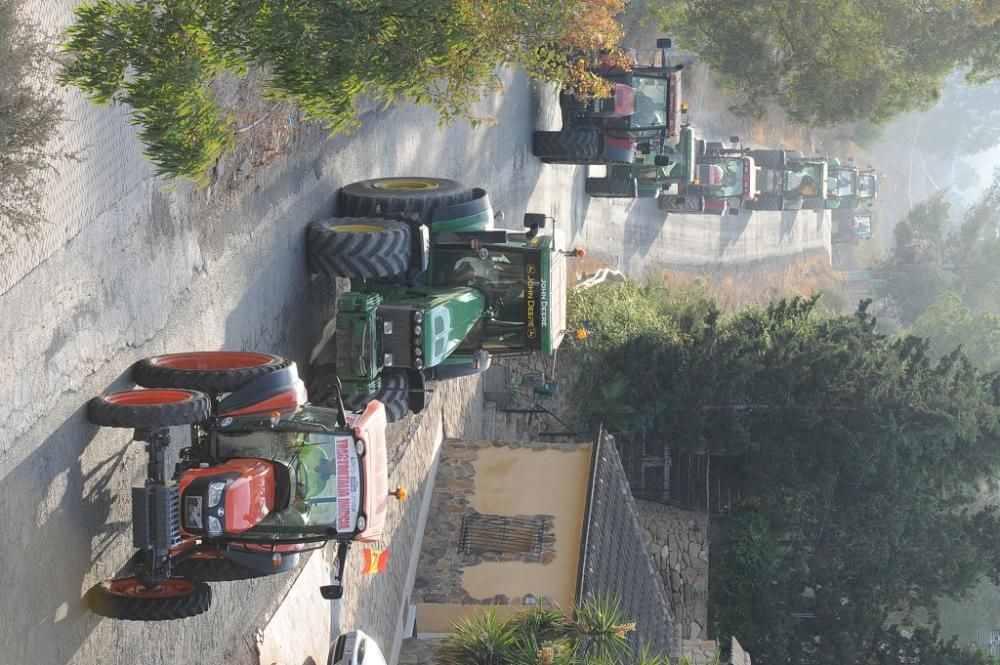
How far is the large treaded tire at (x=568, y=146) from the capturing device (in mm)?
21422

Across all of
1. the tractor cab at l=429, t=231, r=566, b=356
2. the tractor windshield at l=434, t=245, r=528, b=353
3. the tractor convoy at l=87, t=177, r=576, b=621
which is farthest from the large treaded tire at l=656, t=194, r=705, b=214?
the tractor windshield at l=434, t=245, r=528, b=353

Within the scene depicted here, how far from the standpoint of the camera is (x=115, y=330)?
9.91m

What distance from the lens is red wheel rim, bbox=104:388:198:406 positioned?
30.7ft

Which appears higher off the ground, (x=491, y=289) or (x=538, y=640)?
(x=491, y=289)

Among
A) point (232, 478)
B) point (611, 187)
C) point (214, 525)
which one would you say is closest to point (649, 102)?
point (611, 187)

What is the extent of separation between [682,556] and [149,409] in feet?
50.3

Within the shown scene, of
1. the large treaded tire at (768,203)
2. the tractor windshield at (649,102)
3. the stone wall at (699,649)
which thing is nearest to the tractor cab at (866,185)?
the large treaded tire at (768,203)

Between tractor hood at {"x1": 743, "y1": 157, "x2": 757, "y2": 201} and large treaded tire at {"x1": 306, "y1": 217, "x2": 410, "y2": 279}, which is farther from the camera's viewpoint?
tractor hood at {"x1": 743, "y1": 157, "x2": 757, "y2": 201}

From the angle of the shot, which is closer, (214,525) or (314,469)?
(214,525)

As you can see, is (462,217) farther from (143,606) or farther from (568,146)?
(568,146)

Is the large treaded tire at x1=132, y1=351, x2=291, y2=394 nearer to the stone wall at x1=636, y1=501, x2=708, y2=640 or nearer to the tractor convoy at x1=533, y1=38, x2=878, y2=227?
the tractor convoy at x1=533, y1=38, x2=878, y2=227

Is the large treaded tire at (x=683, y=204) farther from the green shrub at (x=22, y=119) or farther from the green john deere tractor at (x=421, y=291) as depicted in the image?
the green shrub at (x=22, y=119)

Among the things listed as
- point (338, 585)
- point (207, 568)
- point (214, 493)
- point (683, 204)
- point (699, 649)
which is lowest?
point (699, 649)

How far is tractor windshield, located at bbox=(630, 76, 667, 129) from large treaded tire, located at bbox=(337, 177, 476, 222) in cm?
732
